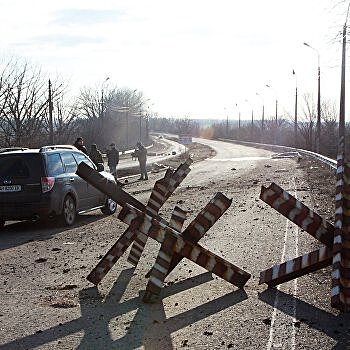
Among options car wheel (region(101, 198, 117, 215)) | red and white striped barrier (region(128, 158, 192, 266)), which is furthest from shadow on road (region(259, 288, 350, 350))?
car wheel (region(101, 198, 117, 215))

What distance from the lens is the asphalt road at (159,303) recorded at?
5438mm

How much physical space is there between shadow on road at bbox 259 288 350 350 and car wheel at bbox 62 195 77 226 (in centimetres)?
647

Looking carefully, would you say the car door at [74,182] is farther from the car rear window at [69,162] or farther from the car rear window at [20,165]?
the car rear window at [20,165]

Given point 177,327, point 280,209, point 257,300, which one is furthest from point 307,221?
point 177,327

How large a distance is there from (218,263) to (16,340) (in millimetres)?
2467


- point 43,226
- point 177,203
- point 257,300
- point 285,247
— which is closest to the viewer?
point 257,300

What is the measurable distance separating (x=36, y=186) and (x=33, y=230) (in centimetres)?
92

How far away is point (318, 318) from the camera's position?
601 centimetres

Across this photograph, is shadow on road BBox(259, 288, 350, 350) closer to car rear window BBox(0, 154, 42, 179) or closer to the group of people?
car rear window BBox(0, 154, 42, 179)

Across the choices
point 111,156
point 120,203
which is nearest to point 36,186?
point 120,203

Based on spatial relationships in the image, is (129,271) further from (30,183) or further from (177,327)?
(30,183)

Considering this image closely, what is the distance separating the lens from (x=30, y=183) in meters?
12.1

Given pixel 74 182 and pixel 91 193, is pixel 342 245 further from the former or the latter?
pixel 91 193

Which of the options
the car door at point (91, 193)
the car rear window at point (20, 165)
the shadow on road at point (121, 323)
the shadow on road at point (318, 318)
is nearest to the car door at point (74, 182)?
the car door at point (91, 193)
